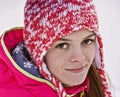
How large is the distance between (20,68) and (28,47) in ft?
0.26

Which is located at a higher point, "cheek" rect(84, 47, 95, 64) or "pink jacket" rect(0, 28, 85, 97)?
"cheek" rect(84, 47, 95, 64)

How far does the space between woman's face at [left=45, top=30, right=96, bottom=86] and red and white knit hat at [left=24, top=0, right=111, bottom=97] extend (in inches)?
1.0

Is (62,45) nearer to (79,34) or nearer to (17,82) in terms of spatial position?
(79,34)

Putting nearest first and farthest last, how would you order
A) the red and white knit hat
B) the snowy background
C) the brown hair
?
the red and white knit hat → the brown hair → the snowy background

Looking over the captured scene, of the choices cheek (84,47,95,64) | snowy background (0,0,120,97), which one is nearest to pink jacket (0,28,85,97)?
cheek (84,47,95,64)

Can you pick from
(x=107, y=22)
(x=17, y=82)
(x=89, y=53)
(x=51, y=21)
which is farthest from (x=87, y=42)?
(x=107, y=22)

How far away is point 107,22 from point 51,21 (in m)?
1.17

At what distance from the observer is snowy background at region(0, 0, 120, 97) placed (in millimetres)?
2146

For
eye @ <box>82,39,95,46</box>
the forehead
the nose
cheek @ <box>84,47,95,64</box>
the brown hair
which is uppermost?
the forehead

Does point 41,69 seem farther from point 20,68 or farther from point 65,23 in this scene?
point 65,23

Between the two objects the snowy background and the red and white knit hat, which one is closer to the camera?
the red and white knit hat

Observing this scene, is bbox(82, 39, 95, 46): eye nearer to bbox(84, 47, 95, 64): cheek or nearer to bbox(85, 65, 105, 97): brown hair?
bbox(84, 47, 95, 64): cheek

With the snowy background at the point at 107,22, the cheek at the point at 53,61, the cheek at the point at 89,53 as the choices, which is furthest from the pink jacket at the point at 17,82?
the snowy background at the point at 107,22

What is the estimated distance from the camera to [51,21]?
1.15 metres
